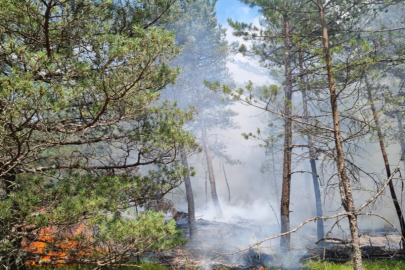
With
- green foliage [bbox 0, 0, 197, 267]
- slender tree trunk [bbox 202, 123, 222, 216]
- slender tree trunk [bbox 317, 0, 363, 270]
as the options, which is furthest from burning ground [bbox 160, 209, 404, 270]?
slender tree trunk [bbox 202, 123, 222, 216]

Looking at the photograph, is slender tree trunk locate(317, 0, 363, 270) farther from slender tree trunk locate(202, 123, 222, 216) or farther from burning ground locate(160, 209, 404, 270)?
slender tree trunk locate(202, 123, 222, 216)

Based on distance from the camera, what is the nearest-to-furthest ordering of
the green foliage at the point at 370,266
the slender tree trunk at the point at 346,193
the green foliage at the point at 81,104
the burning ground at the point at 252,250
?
the green foliage at the point at 81,104
the slender tree trunk at the point at 346,193
the green foliage at the point at 370,266
the burning ground at the point at 252,250

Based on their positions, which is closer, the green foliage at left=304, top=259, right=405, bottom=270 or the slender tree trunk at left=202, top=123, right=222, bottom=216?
the green foliage at left=304, top=259, right=405, bottom=270

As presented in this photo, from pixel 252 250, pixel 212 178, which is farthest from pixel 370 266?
pixel 212 178

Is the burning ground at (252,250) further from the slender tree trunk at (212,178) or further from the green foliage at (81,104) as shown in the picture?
the slender tree trunk at (212,178)

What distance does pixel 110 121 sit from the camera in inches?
225

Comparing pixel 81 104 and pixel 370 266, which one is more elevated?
pixel 81 104

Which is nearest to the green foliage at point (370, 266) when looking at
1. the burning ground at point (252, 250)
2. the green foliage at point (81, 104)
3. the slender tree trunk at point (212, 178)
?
the burning ground at point (252, 250)

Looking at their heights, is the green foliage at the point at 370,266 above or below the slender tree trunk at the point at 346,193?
below

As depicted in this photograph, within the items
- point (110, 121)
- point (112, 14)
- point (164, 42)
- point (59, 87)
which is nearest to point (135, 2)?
point (112, 14)

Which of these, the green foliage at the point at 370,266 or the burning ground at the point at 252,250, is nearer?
the green foliage at the point at 370,266

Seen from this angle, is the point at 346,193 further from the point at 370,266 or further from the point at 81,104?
the point at 370,266

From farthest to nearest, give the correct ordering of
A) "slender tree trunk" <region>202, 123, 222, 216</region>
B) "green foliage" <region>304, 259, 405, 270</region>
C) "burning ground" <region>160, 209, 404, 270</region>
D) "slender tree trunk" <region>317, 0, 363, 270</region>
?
"slender tree trunk" <region>202, 123, 222, 216</region>
"burning ground" <region>160, 209, 404, 270</region>
"green foliage" <region>304, 259, 405, 270</region>
"slender tree trunk" <region>317, 0, 363, 270</region>

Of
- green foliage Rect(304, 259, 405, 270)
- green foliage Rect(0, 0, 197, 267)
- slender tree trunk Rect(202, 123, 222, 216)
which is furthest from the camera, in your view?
slender tree trunk Rect(202, 123, 222, 216)
